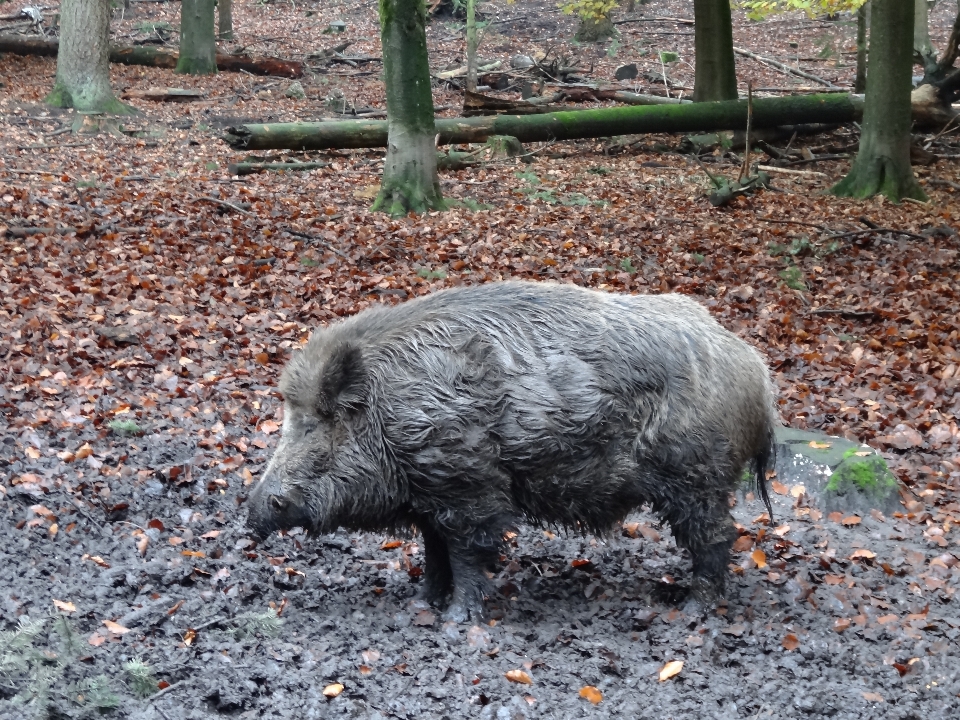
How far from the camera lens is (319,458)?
4.82 m

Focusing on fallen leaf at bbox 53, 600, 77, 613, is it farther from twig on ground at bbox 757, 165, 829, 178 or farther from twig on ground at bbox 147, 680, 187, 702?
twig on ground at bbox 757, 165, 829, 178

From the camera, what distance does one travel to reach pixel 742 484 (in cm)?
655

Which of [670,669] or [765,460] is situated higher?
[765,460]

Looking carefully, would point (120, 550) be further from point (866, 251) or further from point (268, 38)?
point (268, 38)

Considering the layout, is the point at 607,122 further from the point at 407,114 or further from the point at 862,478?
the point at 862,478

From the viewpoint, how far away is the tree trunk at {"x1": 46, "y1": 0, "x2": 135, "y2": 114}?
1694 centimetres

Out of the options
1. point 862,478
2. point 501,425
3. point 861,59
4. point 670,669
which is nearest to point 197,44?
point 861,59

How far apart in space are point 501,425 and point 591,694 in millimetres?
1321

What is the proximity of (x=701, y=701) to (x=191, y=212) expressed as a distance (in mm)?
9477

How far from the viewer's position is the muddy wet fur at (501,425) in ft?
15.5

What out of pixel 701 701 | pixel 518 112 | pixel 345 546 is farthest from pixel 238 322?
pixel 518 112

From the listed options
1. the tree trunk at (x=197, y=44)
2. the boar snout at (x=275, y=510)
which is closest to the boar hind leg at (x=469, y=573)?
the boar snout at (x=275, y=510)

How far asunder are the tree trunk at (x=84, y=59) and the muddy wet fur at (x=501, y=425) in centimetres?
1469

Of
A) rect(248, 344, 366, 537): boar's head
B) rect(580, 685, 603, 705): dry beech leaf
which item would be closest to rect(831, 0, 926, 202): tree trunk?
rect(248, 344, 366, 537): boar's head
